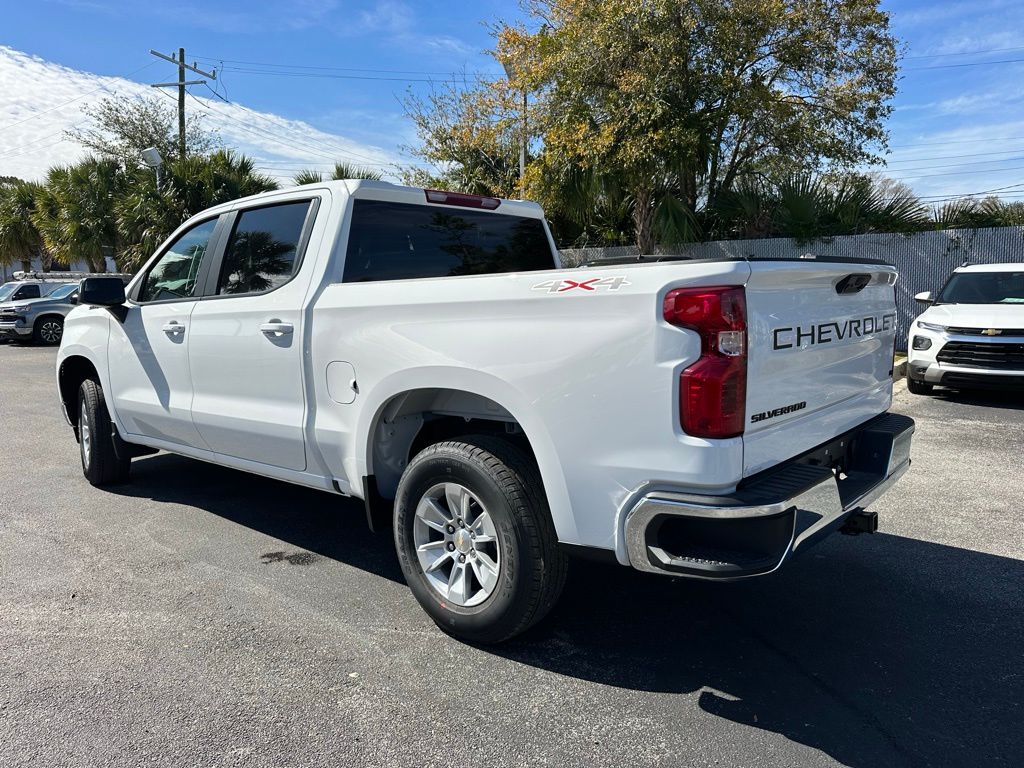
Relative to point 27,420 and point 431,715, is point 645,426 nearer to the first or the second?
point 431,715

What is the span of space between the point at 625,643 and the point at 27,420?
27.0 feet

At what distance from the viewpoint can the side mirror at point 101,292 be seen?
492 cm

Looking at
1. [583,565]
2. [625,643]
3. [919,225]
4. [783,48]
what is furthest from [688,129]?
[625,643]

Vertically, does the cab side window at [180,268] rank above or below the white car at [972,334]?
above

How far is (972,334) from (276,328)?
8.45m

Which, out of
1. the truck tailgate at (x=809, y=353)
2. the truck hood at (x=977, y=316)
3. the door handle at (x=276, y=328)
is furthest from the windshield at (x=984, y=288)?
the door handle at (x=276, y=328)

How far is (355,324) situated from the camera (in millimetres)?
3463

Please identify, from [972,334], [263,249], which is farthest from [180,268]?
[972,334]

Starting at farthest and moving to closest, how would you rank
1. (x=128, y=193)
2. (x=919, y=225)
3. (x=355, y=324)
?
(x=128, y=193) → (x=919, y=225) → (x=355, y=324)

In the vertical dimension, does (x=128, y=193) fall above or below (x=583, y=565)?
above

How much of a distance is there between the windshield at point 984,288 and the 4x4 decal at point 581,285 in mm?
9106

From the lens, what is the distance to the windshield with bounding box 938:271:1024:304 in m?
9.75

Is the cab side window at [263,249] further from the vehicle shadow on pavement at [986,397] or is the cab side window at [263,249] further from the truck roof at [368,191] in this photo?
the vehicle shadow on pavement at [986,397]

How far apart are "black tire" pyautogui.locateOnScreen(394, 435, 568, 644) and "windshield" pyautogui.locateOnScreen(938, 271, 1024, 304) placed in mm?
9100
